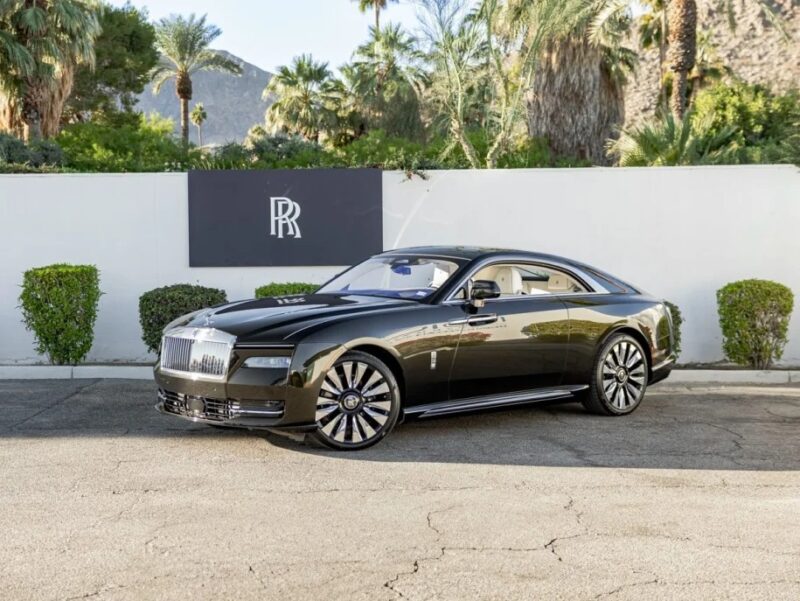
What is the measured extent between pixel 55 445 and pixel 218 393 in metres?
1.39

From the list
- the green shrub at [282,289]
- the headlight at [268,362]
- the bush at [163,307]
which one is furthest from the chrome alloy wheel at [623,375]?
the bush at [163,307]

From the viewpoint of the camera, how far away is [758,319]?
12.5 meters

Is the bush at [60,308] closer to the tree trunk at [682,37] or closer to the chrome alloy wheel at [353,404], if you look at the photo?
the chrome alloy wheel at [353,404]

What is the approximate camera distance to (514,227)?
1384cm

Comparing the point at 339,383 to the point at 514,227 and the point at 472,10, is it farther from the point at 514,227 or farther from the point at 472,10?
the point at 472,10

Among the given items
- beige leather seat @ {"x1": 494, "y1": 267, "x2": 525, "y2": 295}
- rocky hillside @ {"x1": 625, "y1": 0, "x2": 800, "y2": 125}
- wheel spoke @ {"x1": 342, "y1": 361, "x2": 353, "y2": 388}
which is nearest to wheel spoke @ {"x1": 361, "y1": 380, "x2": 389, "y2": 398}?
wheel spoke @ {"x1": 342, "y1": 361, "x2": 353, "y2": 388}

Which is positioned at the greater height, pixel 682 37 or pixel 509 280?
pixel 682 37

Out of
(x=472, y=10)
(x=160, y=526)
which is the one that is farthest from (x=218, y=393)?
(x=472, y=10)

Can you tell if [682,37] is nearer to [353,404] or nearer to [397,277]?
[397,277]

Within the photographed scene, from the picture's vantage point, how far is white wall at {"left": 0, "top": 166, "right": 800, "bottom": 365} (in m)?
13.7

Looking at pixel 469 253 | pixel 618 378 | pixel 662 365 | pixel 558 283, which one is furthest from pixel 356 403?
pixel 662 365

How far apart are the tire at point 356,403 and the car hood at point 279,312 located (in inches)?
17.0

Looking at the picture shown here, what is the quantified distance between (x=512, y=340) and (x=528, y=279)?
33.0 inches

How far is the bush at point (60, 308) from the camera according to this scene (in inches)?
496
